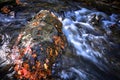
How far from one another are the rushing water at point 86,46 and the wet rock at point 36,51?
0.90ft

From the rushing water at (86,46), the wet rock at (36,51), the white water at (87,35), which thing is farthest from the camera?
the white water at (87,35)

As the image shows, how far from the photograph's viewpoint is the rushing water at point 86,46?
16.7 ft

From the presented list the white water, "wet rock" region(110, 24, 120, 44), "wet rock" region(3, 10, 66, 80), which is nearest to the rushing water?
the white water

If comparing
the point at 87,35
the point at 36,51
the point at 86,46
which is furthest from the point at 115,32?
the point at 36,51

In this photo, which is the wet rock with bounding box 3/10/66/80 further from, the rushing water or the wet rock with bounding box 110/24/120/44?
the wet rock with bounding box 110/24/120/44

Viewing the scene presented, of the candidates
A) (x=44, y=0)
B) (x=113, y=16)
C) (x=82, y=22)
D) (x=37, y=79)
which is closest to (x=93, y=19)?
(x=82, y=22)

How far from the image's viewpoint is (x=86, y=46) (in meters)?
6.37

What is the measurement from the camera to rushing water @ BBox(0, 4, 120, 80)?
5.10 m

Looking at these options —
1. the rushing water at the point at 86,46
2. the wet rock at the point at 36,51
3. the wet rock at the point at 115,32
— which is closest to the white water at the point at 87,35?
the rushing water at the point at 86,46

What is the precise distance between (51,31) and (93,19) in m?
3.17

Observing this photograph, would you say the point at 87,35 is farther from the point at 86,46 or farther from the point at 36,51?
the point at 36,51

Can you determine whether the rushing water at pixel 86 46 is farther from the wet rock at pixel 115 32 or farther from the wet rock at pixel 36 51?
the wet rock at pixel 36 51

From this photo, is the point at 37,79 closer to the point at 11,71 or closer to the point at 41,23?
the point at 11,71

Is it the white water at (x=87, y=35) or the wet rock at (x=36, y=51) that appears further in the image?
the white water at (x=87, y=35)
